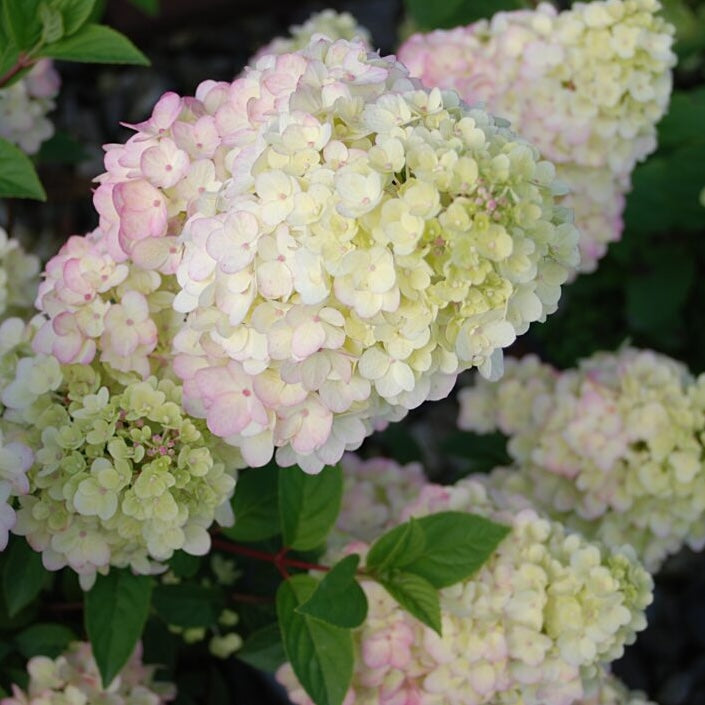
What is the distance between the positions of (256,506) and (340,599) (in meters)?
0.23

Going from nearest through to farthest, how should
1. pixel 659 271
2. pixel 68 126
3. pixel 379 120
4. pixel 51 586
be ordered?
pixel 379 120 < pixel 51 586 < pixel 659 271 < pixel 68 126

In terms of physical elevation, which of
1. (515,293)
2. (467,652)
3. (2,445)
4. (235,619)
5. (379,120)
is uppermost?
(379,120)

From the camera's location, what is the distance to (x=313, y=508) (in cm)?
123

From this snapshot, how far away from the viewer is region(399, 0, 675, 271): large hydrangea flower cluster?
146cm

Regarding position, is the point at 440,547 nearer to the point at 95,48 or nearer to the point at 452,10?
the point at 95,48

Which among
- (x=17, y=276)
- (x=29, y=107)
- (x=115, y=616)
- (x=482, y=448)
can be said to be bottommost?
(x=482, y=448)

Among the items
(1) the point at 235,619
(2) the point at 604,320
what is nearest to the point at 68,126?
(2) the point at 604,320

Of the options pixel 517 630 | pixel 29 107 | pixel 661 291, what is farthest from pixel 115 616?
pixel 661 291

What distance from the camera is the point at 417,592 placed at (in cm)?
117

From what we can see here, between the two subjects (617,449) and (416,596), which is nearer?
(416,596)

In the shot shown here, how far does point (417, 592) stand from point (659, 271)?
1.19 m

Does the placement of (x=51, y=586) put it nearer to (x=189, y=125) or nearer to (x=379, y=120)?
(x=189, y=125)

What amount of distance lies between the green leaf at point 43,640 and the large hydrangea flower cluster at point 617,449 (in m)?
0.66

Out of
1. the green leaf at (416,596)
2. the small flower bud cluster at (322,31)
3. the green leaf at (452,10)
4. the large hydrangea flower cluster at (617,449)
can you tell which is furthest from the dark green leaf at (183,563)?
the green leaf at (452,10)
